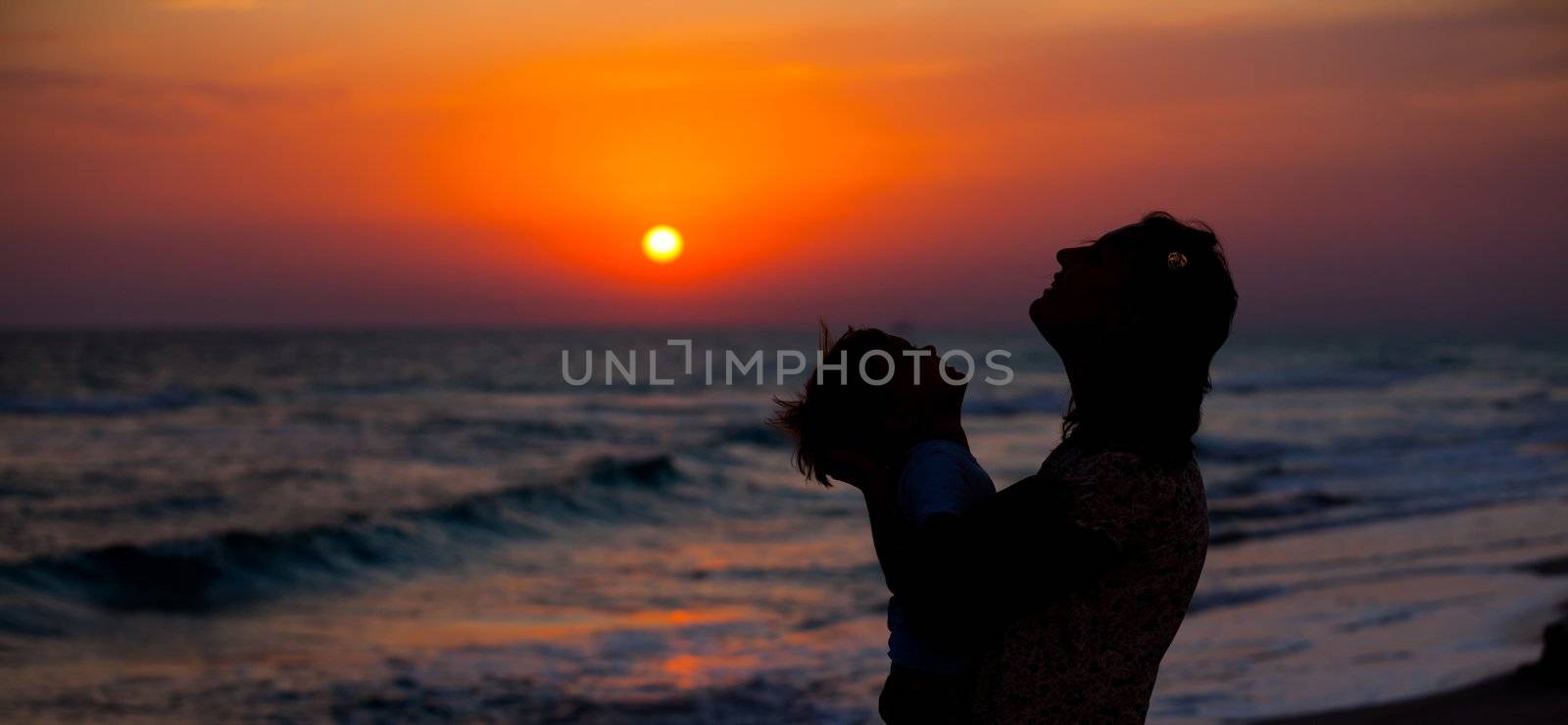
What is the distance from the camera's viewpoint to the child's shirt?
6.91 ft

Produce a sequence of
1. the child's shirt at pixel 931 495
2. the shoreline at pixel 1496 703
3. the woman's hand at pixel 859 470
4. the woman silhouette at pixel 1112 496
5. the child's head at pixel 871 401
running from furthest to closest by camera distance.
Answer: the shoreline at pixel 1496 703, the child's head at pixel 871 401, the woman's hand at pixel 859 470, the child's shirt at pixel 931 495, the woman silhouette at pixel 1112 496

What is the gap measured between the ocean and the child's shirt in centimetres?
549

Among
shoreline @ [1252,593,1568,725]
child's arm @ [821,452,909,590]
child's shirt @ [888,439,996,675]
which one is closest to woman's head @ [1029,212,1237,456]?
child's shirt @ [888,439,996,675]

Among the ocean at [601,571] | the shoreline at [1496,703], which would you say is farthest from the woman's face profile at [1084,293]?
the ocean at [601,571]

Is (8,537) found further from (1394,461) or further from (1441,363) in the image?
(1441,363)

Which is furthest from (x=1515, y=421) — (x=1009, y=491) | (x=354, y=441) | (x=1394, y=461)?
(x=1009, y=491)

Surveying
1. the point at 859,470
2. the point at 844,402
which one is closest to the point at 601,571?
the point at 844,402

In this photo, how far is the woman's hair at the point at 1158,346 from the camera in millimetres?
2064

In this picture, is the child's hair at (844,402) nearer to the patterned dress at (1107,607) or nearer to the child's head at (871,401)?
the child's head at (871,401)

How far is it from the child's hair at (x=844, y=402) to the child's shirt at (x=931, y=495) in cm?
15

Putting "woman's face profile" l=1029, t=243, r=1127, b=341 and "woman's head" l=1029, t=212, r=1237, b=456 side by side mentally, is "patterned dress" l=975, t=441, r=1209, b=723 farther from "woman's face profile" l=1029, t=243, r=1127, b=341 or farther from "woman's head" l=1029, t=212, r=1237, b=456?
"woman's face profile" l=1029, t=243, r=1127, b=341

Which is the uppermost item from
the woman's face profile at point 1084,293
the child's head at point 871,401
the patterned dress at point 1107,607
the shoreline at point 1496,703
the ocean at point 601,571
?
the woman's face profile at point 1084,293

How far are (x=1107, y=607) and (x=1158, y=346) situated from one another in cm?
39

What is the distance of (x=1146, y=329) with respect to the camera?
6.86ft
